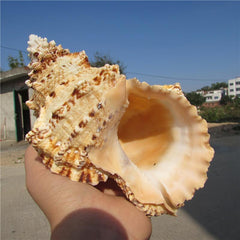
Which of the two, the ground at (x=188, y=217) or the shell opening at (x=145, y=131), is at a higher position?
the shell opening at (x=145, y=131)

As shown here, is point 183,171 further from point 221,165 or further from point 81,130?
point 221,165

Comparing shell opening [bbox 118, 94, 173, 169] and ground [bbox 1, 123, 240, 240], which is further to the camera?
ground [bbox 1, 123, 240, 240]

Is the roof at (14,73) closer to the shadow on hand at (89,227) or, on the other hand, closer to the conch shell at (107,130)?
the conch shell at (107,130)

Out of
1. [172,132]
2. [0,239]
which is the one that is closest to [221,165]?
[172,132]

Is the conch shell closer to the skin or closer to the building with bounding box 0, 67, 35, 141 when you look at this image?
the skin

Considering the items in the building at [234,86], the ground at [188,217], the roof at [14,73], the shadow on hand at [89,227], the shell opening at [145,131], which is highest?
the roof at [14,73]

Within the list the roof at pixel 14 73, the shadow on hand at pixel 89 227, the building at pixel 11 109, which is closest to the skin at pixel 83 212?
the shadow on hand at pixel 89 227

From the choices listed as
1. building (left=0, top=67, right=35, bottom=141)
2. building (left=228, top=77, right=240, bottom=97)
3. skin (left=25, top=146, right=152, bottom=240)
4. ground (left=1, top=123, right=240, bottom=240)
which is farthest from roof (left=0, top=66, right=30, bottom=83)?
building (left=228, top=77, right=240, bottom=97)
